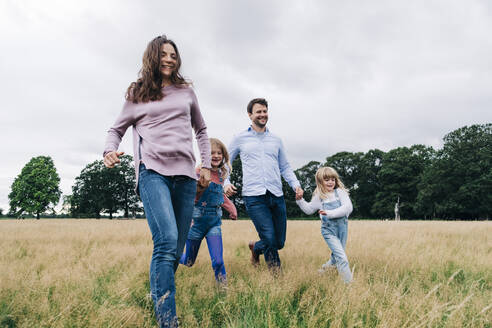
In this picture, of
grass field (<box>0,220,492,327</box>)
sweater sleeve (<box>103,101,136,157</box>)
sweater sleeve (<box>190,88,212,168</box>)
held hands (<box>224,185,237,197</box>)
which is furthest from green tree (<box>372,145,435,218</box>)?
sweater sleeve (<box>103,101,136,157</box>)

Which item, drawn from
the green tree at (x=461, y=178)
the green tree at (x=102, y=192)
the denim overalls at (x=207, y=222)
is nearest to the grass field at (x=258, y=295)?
the denim overalls at (x=207, y=222)

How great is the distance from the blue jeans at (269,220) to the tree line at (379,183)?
44.3 metres

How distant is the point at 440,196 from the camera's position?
43312mm

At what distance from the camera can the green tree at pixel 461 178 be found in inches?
1574

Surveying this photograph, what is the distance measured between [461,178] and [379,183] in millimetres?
15710

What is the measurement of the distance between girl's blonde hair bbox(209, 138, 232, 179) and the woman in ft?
4.46

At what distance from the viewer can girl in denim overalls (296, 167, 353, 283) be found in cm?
414

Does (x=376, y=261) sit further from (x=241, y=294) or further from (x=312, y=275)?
(x=241, y=294)

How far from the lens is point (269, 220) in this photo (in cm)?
451

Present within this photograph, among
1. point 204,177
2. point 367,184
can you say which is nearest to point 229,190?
point 204,177

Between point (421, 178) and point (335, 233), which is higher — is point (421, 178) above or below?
above

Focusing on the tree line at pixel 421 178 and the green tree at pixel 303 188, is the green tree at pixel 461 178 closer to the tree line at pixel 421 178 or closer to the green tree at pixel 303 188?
the tree line at pixel 421 178

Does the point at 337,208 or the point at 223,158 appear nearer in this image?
the point at 337,208

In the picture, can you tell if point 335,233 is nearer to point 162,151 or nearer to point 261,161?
point 261,161
